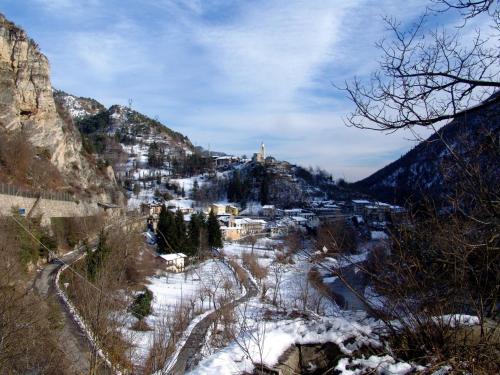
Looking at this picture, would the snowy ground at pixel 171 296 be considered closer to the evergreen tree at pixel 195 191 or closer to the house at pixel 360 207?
the house at pixel 360 207

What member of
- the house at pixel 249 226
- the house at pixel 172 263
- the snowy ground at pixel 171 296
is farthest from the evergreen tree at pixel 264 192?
the snowy ground at pixel 171 296

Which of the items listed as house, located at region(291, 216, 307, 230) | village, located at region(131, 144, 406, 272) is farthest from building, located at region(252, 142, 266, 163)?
house, located at region(291, 216, 307, 230)

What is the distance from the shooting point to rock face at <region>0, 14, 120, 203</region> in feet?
107

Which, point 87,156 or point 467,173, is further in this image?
point 87,156

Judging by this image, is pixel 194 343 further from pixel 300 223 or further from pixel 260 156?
pixel 260 156

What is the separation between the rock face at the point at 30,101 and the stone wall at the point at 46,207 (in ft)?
14.1

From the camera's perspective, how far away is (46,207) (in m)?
26.3

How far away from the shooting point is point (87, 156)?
158ft

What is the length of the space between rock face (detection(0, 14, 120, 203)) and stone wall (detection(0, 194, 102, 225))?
14.1 feet

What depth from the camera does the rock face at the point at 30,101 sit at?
107 feet

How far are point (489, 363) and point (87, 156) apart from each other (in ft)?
164

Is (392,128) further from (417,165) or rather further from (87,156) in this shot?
(87,156)

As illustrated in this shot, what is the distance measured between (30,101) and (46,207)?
13907mm

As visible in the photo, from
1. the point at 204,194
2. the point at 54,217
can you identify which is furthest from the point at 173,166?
the point at 54,217
